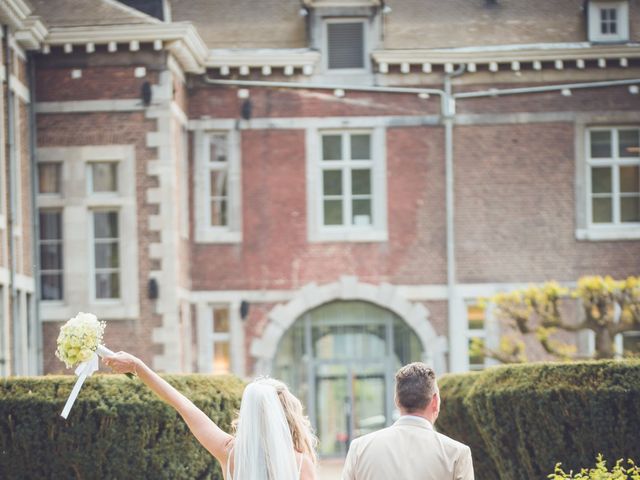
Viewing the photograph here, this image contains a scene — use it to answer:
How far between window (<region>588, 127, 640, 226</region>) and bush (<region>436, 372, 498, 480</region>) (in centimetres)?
1022

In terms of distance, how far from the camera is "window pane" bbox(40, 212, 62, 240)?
22984mm

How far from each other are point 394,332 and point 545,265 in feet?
9.28

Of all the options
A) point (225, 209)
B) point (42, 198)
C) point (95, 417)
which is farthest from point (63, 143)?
point (95, 417)

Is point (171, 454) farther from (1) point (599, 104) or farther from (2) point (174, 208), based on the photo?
(1) point (599, 104)

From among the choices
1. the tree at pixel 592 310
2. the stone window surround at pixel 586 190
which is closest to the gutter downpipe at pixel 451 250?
the stone window surround at pixel 586 190

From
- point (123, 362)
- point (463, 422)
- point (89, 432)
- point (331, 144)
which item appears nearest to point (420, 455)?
point (123, 362)

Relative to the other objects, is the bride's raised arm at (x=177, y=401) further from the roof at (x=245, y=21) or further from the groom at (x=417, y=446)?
the roof at (x=245, y=21)

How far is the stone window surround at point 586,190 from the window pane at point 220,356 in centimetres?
628

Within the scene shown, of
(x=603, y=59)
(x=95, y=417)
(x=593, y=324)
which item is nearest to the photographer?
(x=95, y=417)

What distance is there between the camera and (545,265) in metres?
24.8

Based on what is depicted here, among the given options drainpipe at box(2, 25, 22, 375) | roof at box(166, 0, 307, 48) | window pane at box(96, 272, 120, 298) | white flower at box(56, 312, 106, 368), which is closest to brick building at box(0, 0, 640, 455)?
roof at box(166, 0, 307, 48)

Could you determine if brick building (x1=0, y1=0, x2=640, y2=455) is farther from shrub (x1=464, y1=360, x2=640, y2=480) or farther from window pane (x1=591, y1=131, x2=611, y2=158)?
shrub (x1=464, y1=360, x2=640, y2=480)

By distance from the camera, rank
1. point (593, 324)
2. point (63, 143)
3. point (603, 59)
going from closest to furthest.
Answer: point (593, 324) → point (63, 143) → point (603, 59)

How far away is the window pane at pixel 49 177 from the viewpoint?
2291cm
